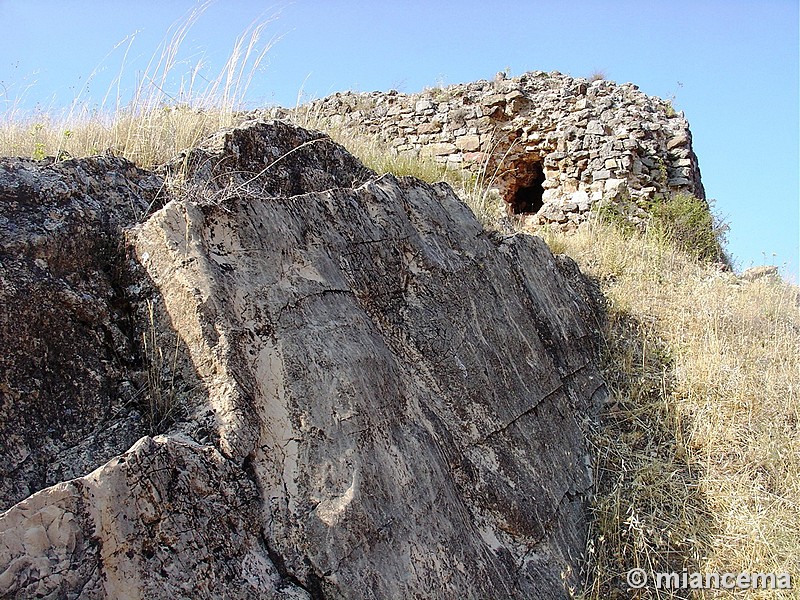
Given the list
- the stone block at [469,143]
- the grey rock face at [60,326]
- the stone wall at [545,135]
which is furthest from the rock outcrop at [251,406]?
the stone block at [469,143]

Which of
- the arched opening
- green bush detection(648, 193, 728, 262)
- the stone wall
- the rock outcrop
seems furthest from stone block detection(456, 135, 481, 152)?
the rock outcrop

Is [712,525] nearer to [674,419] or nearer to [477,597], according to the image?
[674,419]

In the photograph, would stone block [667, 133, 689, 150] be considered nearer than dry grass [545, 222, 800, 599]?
No

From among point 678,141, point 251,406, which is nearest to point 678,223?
point 678,141

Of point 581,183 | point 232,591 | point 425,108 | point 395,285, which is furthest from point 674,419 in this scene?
point 425,108

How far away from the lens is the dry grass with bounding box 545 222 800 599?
4.02 metres

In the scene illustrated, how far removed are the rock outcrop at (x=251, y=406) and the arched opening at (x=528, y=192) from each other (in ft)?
21.2

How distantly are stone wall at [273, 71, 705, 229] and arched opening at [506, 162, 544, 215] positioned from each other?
17mm

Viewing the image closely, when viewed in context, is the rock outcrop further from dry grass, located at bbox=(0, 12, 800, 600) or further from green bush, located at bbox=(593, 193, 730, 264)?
green bush, located at bbox=(593, 193, 730, 264)

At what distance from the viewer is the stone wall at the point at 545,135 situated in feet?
29.6

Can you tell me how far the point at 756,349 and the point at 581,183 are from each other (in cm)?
406

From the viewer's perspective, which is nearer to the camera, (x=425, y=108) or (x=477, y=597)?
(x=477, y=597)

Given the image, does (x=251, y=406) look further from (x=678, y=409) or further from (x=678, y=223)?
(x=678, y=223)

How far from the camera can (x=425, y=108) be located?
10.3 metres
